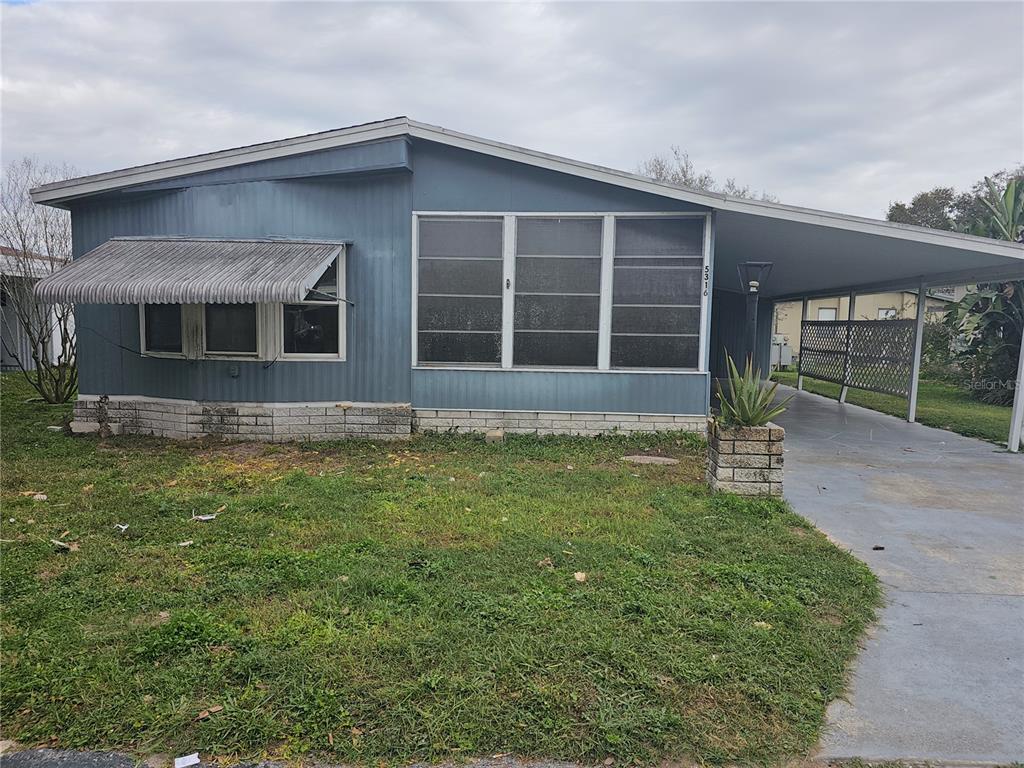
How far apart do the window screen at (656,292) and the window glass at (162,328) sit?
581 centimetres

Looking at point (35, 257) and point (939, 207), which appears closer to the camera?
point (35, 257)

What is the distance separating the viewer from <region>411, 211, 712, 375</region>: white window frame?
802 cm

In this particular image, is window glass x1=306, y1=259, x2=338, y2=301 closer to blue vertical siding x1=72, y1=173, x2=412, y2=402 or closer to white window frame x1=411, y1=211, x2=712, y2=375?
blue vertical siding x1=72, y1=173, x2=412, y2=402

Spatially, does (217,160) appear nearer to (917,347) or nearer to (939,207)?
(917,347)

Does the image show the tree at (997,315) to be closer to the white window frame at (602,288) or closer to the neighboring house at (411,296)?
the neighboring house at (411,296)

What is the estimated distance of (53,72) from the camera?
8.73 metres

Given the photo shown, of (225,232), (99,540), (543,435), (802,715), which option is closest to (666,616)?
(802,715)

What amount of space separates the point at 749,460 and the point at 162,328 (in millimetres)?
7486

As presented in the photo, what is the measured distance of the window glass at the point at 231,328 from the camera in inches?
316

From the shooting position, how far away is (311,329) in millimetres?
8164

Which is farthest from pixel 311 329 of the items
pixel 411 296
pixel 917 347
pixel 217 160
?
pixel 917 347

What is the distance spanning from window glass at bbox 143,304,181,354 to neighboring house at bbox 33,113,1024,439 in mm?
30

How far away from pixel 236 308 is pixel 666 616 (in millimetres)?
6860

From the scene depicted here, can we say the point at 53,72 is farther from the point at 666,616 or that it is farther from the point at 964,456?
the point at 964,456
